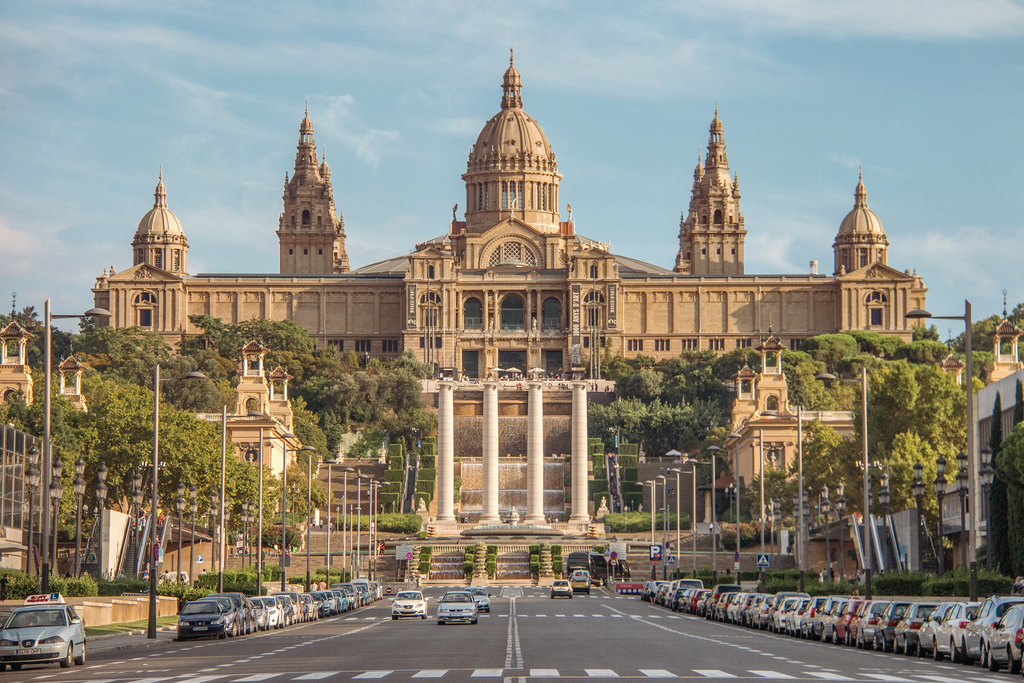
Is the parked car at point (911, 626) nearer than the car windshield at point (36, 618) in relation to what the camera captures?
No

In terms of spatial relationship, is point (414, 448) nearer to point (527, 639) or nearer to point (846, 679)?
point (527, 639)

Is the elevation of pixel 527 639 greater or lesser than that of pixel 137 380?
lesser

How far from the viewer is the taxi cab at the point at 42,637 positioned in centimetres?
3833

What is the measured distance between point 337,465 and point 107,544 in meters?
68.7

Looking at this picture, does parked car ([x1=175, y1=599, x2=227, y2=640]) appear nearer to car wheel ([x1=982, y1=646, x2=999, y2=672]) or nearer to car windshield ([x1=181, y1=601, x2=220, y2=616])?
car windshield ([x1=181, y1=601, x2=220, y2=616])

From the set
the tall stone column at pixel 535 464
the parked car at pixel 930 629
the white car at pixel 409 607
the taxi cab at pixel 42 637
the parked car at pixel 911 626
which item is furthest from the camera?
the tall stone column at pixel 535 464

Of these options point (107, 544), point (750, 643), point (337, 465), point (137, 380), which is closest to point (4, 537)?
point (107, 544)

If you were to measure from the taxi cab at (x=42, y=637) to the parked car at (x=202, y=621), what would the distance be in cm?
1162

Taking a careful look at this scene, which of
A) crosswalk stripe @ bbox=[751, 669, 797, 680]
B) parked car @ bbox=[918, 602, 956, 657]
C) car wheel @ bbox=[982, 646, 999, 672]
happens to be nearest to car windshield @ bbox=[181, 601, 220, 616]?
parked car @ bbox=[918, 602, 956, 657]

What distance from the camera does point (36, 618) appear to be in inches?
1567

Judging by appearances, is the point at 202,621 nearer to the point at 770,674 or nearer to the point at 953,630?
the point at 953,630

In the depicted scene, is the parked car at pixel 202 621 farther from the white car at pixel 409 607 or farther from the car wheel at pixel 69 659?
the white car at pixel 409 607

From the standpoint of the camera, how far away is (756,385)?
143500mm

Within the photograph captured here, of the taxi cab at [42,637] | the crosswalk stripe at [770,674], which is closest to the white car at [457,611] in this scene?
the taxi cab at [42,637]
